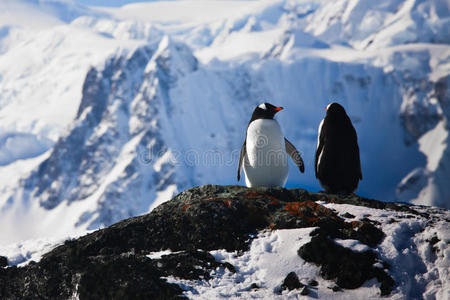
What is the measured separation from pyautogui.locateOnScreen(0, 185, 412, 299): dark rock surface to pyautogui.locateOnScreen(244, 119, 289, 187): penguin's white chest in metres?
2.04

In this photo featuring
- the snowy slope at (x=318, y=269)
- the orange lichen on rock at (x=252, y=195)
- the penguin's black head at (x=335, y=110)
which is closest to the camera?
the snowy slope at (x=318, y=269)

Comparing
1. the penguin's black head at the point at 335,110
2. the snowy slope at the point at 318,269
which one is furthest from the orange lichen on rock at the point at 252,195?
the penguin's black head at the point at 335,110

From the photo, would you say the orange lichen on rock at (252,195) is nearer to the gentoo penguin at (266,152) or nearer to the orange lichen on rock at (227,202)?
the orange lichen on rock at (227,202)

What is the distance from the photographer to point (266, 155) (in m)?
17.7

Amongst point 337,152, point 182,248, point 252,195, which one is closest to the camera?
point 182,248

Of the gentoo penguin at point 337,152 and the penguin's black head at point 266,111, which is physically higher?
the penguin's black head at point 266,111

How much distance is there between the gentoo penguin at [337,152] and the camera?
17.2 m

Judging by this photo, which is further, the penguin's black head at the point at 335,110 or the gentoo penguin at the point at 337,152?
the penguin's black head at the point at 335,110

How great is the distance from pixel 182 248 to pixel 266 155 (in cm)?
553

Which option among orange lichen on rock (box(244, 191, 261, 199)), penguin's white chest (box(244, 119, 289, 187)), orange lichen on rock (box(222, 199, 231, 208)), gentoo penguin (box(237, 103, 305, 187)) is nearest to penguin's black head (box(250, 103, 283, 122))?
gentoo penguin (box(237, 103, 305, 187))

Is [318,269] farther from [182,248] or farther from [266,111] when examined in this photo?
[266,111]

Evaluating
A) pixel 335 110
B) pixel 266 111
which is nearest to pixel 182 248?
pixel 266 111

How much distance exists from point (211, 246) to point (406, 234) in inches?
180

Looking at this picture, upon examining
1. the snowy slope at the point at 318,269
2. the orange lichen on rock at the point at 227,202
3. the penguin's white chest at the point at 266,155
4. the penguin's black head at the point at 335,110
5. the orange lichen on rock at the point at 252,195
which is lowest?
the snowy slope at the point at 318,269
